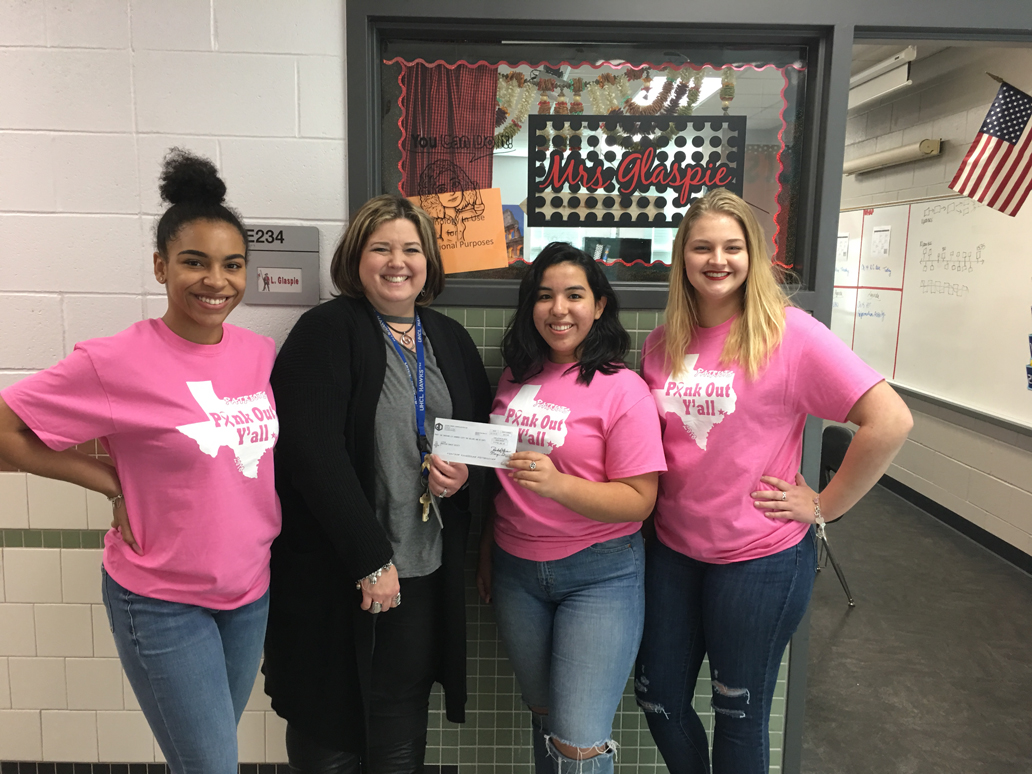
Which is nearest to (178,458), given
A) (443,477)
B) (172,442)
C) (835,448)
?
(172,442)

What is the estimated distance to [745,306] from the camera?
5.22 feet

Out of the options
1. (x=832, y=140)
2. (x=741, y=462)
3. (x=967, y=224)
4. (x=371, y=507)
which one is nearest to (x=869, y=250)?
(x=967, y=224)

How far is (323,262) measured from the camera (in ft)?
6.46

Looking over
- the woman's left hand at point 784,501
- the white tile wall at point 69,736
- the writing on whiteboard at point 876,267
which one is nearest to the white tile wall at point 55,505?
the white tile wall at point 69,736

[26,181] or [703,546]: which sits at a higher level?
[26,181]

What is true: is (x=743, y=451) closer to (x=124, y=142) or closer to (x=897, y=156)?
(x=124, y=142)

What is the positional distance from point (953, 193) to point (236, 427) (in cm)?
519

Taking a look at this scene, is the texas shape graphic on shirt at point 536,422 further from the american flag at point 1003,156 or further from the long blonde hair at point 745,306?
the american flag at point 1003,156

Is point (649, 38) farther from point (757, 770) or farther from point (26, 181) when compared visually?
point (757, 770)

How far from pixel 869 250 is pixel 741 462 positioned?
5378 millimetres

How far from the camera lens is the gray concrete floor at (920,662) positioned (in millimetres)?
2453

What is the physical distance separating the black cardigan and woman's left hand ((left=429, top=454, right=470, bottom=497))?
0.44 feet

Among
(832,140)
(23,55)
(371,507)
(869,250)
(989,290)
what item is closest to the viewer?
(371,507)

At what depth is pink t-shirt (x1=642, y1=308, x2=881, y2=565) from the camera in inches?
60.0
